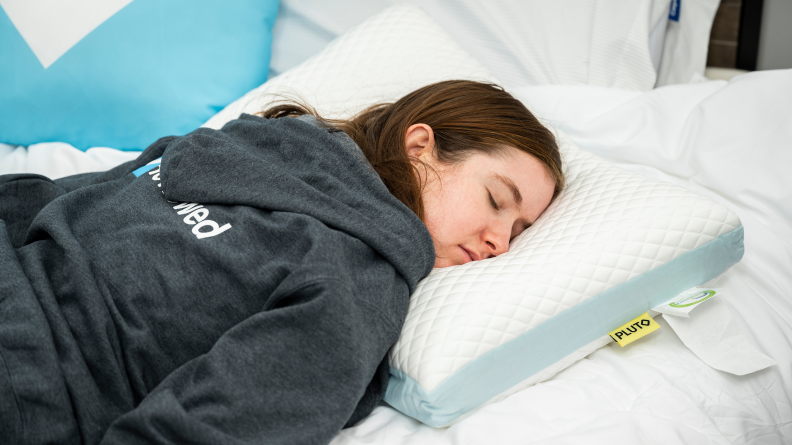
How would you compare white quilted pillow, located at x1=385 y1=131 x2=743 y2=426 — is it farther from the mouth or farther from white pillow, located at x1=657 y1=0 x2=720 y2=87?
white pillow, located at x1=657 y1=0 x2=720 y2=87

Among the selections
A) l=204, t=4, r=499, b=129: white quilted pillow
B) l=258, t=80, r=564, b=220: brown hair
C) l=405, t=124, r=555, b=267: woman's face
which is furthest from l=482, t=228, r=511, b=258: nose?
l=204, t=4, r=499, b=129: white quilted pillow

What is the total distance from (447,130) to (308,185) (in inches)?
12.0

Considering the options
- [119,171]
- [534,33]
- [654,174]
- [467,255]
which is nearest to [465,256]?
[467,255]

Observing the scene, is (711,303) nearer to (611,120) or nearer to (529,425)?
(529,425)

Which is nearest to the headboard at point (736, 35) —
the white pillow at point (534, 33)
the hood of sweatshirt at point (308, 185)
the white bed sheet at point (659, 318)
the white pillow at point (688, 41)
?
the white pillow at point (688, 41)

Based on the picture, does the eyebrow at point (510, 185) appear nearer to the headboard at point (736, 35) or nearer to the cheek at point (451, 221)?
the cheek at point (451, 221)

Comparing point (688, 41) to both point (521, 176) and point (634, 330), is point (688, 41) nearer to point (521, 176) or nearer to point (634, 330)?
point (521, 176)

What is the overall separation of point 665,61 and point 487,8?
1.89 ft

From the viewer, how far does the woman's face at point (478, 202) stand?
0.81 metres

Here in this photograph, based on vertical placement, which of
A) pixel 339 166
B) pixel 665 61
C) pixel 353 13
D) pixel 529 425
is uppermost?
pixel 353 13

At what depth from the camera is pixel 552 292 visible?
2.30 ft

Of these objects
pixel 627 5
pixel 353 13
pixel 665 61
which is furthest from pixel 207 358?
pixel 665 61

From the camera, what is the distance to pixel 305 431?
1.81 ft

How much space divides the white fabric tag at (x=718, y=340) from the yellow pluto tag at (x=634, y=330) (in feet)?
0.08
